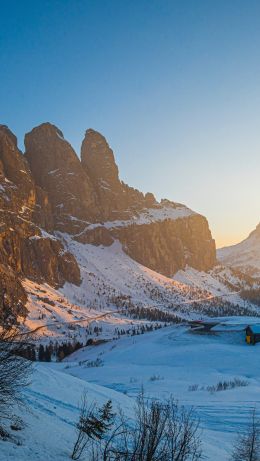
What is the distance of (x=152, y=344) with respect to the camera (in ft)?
276

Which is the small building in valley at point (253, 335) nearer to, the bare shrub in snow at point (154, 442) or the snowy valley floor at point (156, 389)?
the snowy valley floor at point (156, 389)

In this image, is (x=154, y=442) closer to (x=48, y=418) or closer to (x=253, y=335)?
(x=48, y=418)

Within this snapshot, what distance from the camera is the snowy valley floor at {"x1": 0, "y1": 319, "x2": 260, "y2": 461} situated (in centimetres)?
1353

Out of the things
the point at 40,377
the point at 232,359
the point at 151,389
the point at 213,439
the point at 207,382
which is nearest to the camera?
the point at 213,439

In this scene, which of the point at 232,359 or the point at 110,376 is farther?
the point at 232,359

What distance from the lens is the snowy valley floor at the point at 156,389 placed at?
13531 millimetres

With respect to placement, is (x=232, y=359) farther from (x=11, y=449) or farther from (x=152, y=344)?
(x=11, y=449)

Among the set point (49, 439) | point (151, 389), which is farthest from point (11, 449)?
point (151, 389)

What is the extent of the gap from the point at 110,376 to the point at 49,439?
38730 mm

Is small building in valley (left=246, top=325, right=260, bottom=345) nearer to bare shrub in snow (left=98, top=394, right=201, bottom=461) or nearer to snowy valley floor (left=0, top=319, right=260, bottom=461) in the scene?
snowy valley floor (left=0, top=319, right=260, bottom=461)

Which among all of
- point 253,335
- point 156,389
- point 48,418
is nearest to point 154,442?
point 48,418

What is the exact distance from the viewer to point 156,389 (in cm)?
3872

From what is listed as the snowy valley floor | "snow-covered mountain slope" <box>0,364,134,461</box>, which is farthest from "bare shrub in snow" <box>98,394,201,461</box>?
the snowy valley floor

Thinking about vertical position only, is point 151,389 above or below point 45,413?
below
